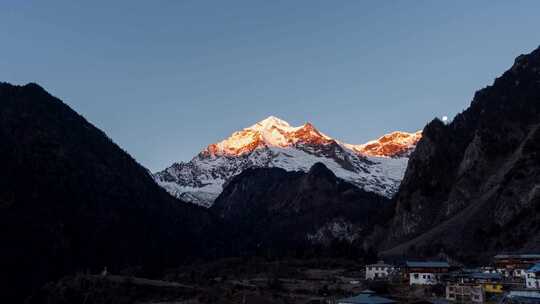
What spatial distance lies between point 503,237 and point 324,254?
55099mm

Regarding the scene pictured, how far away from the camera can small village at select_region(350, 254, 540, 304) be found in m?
82.8

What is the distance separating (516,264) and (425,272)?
17575mm

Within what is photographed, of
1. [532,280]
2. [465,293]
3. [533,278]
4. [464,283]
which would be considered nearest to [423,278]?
[464,283]

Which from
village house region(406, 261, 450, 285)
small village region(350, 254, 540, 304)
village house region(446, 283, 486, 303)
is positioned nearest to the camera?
small village region(350, 254, 540, 304)

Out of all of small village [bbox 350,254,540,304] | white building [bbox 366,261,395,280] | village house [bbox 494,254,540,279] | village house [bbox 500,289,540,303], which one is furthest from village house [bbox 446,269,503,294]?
white building [bbox 366,261,395,280]

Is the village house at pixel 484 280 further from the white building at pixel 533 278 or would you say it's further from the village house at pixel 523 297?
the village house at pixel 523 297

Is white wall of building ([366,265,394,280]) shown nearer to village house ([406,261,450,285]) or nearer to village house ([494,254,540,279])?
village house ([406,261,450,285])

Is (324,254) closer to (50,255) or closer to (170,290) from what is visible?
(170,290)

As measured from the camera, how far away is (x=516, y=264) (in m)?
110

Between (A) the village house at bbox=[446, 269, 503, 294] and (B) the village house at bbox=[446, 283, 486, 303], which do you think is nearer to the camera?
(B) the village house at bbox=[446, 283, 486, 303]

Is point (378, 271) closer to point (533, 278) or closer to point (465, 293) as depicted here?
point (465, 293)

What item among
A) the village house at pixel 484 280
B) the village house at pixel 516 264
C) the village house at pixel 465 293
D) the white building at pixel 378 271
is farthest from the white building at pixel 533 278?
the white building at pixel 378 271

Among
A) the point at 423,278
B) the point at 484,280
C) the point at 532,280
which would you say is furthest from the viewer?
the point at 423,278

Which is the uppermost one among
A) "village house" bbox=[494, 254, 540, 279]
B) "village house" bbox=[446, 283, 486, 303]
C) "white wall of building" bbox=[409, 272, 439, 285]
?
"village house" bbox=[494, 254, 540, 279]
